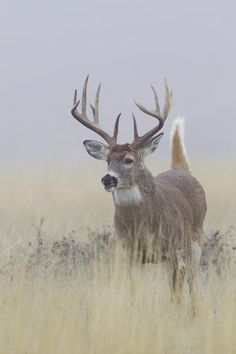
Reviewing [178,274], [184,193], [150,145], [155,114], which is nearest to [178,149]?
[184,193]

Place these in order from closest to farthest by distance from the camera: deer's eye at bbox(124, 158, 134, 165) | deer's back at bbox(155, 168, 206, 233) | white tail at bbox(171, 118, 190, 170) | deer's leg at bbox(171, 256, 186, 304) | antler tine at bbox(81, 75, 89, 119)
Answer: deer's leg at bbox(171, 256, 186, 304), deer's eye at bbox(124, 158, 134, 165), deer's back at bbox(155, 168, 206, 233), antler tine at bbox(81, 75, 89, 119), white tail at bbox(171, 118, 190, 170)

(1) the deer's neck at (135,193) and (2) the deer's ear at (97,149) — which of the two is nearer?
(1) the deer's neck at (135,193)

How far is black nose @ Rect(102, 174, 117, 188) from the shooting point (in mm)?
8969

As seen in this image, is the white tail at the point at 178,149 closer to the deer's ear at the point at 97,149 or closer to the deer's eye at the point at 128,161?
the deer's ear at the point at 97,149

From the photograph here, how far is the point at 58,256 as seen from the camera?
11453 mm

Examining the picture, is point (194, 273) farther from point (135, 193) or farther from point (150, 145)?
point (150, 145)

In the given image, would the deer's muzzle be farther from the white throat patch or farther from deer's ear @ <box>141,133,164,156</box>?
deer's ear @ <box>141,133,164,156</box>

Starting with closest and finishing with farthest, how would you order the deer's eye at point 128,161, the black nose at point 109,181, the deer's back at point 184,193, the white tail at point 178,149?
the black nose at point 109,181, the deer's eye at point 128,161, the deer's back at point 184,193, the white tail at point 178,149

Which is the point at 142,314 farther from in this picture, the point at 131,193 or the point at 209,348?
the point at 131,193

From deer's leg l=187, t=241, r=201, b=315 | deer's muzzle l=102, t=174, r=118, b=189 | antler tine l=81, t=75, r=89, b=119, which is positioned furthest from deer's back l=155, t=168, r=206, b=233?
antler tine l=81, t=75, r=89, b=119

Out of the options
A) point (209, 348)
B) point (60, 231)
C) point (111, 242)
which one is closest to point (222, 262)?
point (111, 242)

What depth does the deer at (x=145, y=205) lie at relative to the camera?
30.1ft

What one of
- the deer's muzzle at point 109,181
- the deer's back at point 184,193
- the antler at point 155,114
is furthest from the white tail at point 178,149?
the deer's muzzle at point 109,181

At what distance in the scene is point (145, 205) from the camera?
30.9ft
